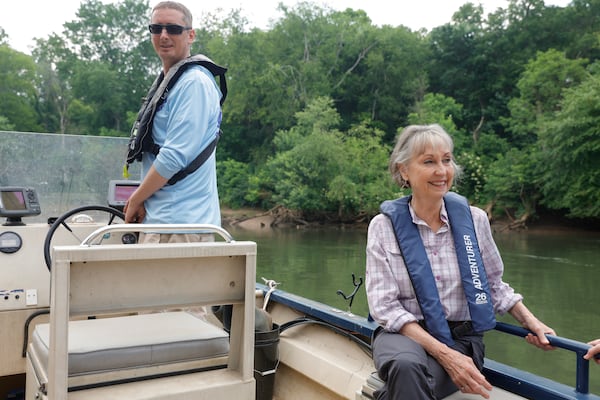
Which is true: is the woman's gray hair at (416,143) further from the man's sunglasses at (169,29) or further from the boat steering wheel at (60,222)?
the boat steering wheel at (60,222)

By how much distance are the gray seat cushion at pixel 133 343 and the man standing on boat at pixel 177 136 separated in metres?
0.41

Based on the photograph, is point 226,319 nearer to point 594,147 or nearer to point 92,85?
point 594,147

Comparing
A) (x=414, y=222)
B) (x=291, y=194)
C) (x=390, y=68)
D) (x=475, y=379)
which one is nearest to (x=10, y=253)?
(x=414, y=222)

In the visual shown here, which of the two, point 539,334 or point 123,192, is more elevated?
point 123,192

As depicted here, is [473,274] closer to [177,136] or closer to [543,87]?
[177,136]

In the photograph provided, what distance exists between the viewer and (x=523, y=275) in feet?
46.4

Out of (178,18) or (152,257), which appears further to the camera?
(178,18)

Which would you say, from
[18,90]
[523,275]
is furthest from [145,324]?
[18,90]

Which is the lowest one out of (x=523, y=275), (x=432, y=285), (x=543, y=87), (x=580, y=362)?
(x=523, y=275)

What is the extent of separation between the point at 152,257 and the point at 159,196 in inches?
28.8

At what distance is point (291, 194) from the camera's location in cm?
2552

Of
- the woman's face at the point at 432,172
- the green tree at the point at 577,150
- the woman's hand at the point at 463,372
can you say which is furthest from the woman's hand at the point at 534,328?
the green tree at the point at 577,150

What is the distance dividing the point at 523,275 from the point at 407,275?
1354 centimetres

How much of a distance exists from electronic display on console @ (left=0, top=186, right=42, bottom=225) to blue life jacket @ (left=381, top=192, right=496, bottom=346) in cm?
168
